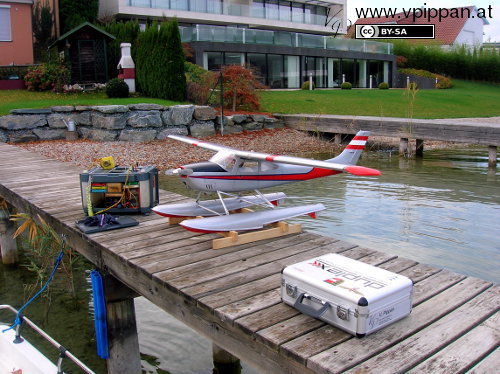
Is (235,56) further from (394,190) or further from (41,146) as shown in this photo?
(394,190)

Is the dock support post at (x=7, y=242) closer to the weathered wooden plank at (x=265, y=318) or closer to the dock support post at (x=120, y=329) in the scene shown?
the dock support post at (x=120, y=329)

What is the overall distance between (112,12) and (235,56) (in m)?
8.89

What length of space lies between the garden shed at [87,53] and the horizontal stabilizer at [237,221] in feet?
68.0

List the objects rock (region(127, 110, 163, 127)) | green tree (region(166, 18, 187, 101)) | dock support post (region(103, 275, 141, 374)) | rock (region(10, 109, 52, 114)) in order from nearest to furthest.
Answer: dock support post (region(103, 275, 141, 374)) < rock (region(10, 109, 52, 114)) < rock (region(127, 110, 163, 127)) < green tree (region(166, 18, 187, 101))

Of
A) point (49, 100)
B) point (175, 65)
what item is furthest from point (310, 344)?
point (49, 100)

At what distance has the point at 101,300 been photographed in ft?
17.3

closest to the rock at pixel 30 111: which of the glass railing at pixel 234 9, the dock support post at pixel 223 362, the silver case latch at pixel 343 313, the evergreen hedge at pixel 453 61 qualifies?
the dock support post at pixel 223 362

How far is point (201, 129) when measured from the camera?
20594 mm

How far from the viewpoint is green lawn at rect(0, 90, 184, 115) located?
20422 mm

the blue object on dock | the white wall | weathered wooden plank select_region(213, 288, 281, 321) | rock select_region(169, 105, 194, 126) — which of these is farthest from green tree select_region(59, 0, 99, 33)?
the white wall

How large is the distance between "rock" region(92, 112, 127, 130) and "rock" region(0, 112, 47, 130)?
1842 millimetres

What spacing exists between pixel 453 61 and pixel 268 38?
24622mm

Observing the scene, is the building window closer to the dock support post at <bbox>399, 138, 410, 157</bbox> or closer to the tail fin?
the dock support post at <bbox>399, 138, 410, 157</bbox>

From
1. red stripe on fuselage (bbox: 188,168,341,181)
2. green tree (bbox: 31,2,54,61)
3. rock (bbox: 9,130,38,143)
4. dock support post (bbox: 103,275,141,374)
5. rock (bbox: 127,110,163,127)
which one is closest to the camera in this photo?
dock support post (bbox: 103,275,141,374)
